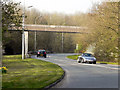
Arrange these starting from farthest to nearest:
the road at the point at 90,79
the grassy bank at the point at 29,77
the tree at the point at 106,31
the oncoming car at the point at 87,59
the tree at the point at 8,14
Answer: the tree at the point at 106,31
the oncoming car at the point at 87,59
the tree at the point at 8,14
the road at the point at 90,79
the grassy bank at the point at 29,77

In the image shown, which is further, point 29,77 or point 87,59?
point 87,59

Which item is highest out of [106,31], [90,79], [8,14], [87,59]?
[8,14]

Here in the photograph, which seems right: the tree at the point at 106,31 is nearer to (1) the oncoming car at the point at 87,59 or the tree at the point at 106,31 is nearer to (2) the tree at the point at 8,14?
(1) the oncoming car at the point at 87,59

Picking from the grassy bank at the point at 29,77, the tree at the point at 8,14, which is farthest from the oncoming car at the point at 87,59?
the tree at the point at 8,14

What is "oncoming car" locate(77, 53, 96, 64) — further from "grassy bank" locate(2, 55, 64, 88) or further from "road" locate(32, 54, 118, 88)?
"grassy bank" locate(2, 55, 64, 88)

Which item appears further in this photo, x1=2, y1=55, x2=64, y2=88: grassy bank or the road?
the road

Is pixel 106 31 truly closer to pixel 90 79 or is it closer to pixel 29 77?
pixel 90 79

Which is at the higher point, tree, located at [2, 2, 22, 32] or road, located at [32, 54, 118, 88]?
tree, located at [2, 2, 22, 32]

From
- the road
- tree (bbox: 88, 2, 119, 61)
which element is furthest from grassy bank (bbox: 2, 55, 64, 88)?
tree (bbox: 88, 2, 119, 61)

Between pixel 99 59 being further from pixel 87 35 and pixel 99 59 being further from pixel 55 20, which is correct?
pixel 55 20

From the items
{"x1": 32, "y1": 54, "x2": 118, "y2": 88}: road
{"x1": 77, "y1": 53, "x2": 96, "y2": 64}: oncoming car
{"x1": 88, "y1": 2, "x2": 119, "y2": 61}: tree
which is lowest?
{"x1": 77, "y1": 53, "x2": 96, "y2": 64}: oncoming car

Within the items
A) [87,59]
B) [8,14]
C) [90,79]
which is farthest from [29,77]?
[87,59]

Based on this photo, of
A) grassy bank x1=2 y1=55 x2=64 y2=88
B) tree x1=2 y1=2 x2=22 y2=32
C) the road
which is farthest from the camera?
tree x1=2 y1=2 x2=22 y2=32

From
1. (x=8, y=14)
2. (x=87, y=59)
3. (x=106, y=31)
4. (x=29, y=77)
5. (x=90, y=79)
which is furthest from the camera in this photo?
(x=106, y=31)
